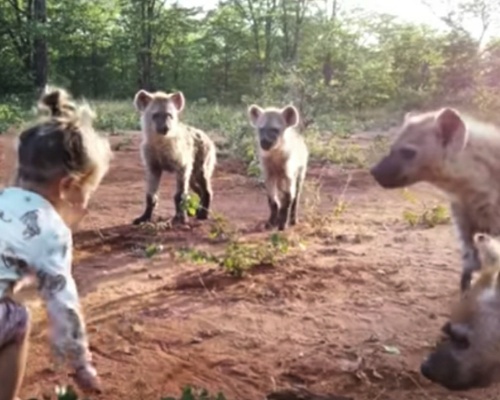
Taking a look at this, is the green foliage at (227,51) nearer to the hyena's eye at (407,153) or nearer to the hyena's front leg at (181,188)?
the hyena's front leg at (181,188)

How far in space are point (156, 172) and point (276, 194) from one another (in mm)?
1272

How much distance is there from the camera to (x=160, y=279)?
5398mm

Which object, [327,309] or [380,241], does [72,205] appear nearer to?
[327,309]

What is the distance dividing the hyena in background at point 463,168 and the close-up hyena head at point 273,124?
2943mm

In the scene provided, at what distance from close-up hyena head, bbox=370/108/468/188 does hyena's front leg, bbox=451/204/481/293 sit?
0.31 m

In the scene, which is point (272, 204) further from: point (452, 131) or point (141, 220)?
point (452, 131)

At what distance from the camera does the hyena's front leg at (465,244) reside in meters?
4.89

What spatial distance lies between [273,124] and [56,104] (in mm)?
5258

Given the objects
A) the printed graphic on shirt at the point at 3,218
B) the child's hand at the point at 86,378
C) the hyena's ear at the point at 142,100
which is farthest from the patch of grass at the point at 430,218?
the printed graphic on shirt at the point at 3,218

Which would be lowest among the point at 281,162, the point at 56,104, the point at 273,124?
the point at 281,162

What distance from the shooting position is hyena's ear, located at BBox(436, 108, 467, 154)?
16.2 ft

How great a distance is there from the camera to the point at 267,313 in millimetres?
4625

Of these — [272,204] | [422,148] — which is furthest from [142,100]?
[422,148]

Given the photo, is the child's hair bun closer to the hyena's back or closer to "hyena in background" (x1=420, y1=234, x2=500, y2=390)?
"hyena in background" (x1=420, y1=234, x2=500, y2=390)
